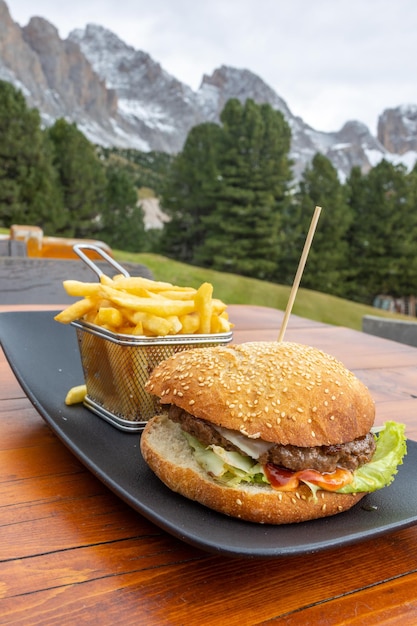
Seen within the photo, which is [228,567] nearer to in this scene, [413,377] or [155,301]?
[155,301]

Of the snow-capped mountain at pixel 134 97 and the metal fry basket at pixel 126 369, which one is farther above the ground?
the snow-capped mountain at pixel 134 97

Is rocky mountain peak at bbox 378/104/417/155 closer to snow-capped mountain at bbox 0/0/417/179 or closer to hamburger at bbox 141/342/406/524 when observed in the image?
snow-capped mountain at bbox 0/0/417/179

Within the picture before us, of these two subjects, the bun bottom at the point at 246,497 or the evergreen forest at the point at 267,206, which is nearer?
the bun bottom at the point at 246,497

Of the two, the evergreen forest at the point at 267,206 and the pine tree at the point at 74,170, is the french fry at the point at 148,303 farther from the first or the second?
the pine tree at the point at 74,170

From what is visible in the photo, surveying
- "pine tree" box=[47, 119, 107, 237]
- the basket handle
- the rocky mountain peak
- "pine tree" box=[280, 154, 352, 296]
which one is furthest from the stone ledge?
the rocky mountain peak

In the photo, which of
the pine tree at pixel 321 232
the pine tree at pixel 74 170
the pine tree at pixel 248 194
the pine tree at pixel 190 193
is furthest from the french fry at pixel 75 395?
the pine tree at pixel 190 193

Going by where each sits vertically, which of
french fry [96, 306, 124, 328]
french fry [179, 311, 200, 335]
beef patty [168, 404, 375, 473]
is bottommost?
beef patty [168, 404, 375, 473]

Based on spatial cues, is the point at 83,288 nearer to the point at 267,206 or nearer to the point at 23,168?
the point at 23,168

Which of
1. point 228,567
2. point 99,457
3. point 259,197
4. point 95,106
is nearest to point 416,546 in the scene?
point 228,567
